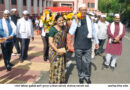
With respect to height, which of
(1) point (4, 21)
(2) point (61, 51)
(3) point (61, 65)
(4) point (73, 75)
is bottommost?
(4) point (73, 75)

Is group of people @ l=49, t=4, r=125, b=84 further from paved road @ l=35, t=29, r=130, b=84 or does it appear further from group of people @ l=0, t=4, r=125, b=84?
paved road @ l=35, t=29, r=130, b=84

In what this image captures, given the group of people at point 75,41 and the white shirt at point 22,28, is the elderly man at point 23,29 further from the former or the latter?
the group of people at point 75,41

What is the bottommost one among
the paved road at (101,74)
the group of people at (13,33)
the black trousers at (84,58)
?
the paved road at (101,74)

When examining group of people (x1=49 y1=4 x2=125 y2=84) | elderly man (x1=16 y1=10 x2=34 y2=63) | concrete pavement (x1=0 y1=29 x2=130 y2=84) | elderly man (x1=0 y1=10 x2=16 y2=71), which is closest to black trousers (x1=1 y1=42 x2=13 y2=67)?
elderly man (x1=0 y1=10 x2=16 y2=71)

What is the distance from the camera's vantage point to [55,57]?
156 inches

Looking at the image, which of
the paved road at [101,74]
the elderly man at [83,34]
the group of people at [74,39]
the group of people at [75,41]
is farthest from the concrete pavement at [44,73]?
the elderly man at [83,34]

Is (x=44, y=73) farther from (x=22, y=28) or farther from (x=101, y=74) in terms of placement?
(x=22, y=28)

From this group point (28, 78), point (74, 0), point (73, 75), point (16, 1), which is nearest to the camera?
point (28, 78)

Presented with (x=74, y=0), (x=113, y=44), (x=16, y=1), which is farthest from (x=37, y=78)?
(x=74, y=0)

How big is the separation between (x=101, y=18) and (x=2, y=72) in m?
4.94

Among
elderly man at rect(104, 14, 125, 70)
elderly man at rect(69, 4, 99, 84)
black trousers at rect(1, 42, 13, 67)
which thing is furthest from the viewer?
elderly man at rect(104, 14, 125, 70)

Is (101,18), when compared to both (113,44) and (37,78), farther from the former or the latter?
(37,78)

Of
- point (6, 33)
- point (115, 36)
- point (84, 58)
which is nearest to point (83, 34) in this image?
point (84, 58)

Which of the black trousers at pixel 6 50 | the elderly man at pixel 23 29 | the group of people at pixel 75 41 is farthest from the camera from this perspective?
the elderly man at pixel 23 29
